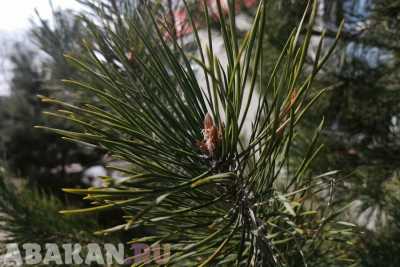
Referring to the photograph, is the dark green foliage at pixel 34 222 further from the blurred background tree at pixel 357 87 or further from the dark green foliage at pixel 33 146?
the dark green foliage at pixel 33 146

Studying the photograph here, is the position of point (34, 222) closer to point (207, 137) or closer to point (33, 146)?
point (207, 137)

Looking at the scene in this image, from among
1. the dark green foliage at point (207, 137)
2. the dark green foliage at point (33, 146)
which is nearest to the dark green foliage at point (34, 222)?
the dark green foliage at point (207, 137)

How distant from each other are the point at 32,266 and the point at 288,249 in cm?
46

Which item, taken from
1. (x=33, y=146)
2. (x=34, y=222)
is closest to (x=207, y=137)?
(x=34, y=222)

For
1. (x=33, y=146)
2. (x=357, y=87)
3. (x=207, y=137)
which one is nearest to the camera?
(x=207, y=137)

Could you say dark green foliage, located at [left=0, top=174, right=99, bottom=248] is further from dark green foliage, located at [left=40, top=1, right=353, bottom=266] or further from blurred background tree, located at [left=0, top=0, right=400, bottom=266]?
dark green foliage, located at [left=40, top=1, right=353, bottom=266]

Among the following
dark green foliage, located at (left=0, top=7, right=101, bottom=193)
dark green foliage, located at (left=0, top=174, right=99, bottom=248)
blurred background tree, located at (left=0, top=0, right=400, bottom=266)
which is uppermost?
blurred background tree, located at (left=0, top=0, right=400, bottom=266)

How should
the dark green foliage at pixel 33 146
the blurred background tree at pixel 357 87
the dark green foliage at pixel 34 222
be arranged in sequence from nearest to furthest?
the dark green foliage at pixel 34 222 → the blurred background tree at pixel 357 87 → the dark green foliage at pixel 33 146

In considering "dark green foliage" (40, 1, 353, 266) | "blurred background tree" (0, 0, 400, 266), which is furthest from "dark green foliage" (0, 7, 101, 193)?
"dark green foliage" (40, 1, 353, 266)

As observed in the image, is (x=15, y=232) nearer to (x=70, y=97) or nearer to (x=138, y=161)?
(x=70, y=97)

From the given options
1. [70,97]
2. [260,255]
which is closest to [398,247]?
[260,255]

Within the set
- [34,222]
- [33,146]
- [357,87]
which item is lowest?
[33,146]

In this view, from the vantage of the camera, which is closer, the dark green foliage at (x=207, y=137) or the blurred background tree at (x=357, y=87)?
the dark green foliage at (x=207, y=137)

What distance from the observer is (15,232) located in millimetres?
702
